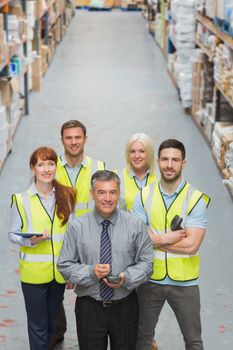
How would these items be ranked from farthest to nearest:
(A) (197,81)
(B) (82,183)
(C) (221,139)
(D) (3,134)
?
(A) (197,81), (D) (3,134), (C) (221,139), (B) (82,183)

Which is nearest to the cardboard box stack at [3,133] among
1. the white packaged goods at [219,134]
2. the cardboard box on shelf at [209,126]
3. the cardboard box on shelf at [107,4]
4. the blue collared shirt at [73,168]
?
the white packaged goods at [219,134]

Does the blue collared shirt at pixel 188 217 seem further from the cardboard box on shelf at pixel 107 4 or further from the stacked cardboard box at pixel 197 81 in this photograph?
the cardboard box on shelf at pixel 107 4

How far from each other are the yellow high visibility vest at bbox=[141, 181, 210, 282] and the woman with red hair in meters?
0.49

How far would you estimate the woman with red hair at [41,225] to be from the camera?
379cm

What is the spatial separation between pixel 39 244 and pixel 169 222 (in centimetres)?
74

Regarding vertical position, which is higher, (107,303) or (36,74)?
(107,303)

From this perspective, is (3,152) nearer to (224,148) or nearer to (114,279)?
(224,148)

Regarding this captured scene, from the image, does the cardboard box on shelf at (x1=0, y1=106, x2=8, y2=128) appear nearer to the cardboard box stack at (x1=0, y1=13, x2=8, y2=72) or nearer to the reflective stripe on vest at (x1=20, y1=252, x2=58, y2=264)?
the cardboard box stack at (x1=0, y1=13, x2=8, y2=72)

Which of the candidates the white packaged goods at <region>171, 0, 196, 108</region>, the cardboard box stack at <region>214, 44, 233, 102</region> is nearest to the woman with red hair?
the cardboard box stack at <region>214, 44, 233, 102</region>

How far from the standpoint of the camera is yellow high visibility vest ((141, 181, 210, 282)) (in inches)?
143

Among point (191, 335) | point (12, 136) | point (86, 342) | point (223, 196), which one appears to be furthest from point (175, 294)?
point (12, 136)

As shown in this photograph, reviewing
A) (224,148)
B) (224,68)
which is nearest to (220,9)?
(224,68)

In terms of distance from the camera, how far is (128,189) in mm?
4188

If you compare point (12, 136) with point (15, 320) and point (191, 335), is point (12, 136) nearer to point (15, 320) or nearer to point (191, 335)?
point (15, 320)
